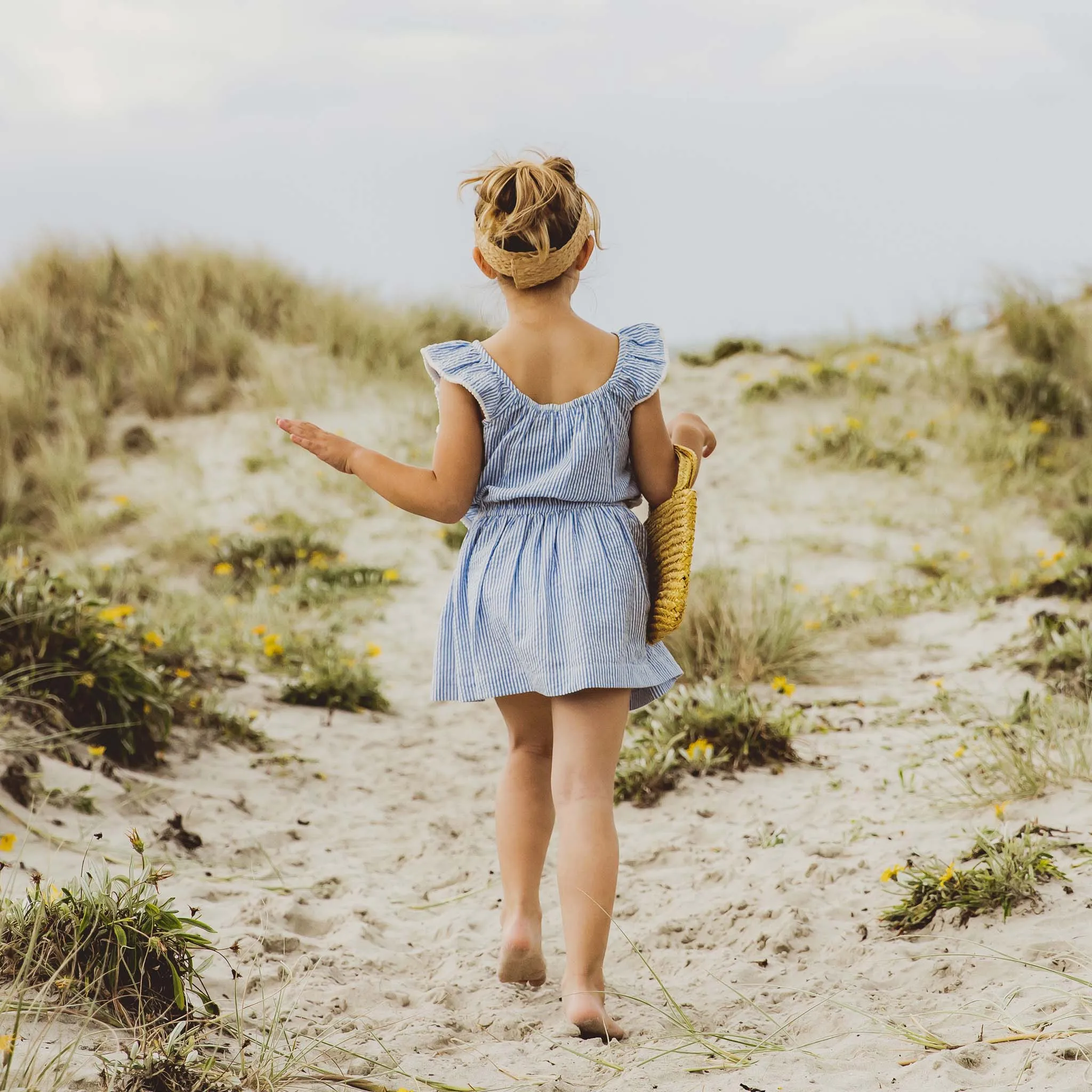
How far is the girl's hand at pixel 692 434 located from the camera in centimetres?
303

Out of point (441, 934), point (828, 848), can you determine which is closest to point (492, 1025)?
point (441, 934)

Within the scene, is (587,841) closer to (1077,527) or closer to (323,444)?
(323,444)

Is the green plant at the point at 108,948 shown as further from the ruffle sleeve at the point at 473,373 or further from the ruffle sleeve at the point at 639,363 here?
the ruffle sleeve at the point at 639,363

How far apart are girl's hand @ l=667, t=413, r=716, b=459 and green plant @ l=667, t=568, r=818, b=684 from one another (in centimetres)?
225

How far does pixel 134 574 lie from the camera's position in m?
7.60

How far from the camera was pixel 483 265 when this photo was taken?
9.28 feet

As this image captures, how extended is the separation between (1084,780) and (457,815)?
7.17 feet

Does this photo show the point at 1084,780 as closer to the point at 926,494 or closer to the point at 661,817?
the point at 661,817

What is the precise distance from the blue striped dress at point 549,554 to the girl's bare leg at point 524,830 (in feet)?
0.58

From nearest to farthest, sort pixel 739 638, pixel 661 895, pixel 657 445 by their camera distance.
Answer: pixel 657 445
pixel 661 895
pixel 739 638

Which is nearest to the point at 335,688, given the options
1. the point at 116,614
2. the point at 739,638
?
the point at 116,614

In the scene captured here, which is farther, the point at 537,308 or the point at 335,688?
the point at 335,688

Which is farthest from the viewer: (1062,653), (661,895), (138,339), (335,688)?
(138,339)

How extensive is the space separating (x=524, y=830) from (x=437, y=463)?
0.93 metres
